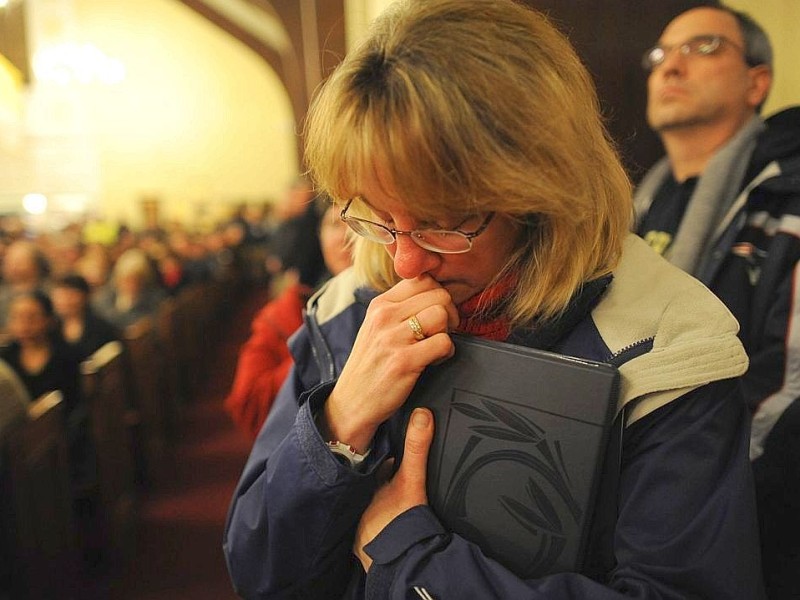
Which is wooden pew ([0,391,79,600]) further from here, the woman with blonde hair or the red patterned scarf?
the red patterned scarf

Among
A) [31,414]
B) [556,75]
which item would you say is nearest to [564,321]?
[556,75]

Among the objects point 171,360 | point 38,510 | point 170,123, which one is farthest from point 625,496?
point 170,123

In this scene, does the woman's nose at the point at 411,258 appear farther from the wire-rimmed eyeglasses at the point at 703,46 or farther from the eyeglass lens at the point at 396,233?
the wire-rimmed eyeglasses at the point at 703,46

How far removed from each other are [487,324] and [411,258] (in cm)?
13

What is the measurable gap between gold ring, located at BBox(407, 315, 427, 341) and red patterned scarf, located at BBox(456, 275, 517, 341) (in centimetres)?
8

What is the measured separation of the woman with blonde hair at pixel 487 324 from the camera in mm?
688

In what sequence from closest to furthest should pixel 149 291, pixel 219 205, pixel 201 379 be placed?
pixel 149 291 → pixel 201 379 → pixel 219 205

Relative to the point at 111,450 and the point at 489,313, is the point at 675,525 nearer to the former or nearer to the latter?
the point at 489,313

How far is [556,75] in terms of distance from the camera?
0.71 m

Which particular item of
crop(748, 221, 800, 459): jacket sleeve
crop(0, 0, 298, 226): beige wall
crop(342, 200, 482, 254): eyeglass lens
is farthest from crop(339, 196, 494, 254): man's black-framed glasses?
crop(0, 0, 298, 226): beige wall

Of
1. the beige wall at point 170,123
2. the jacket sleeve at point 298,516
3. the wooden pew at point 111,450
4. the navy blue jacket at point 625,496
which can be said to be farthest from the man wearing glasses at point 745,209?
the beige wall at point 170,123

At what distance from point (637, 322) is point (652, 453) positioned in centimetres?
13

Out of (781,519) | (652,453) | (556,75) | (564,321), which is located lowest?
(781,519)

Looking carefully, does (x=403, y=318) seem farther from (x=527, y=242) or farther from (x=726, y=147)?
(x=726, y=147)
